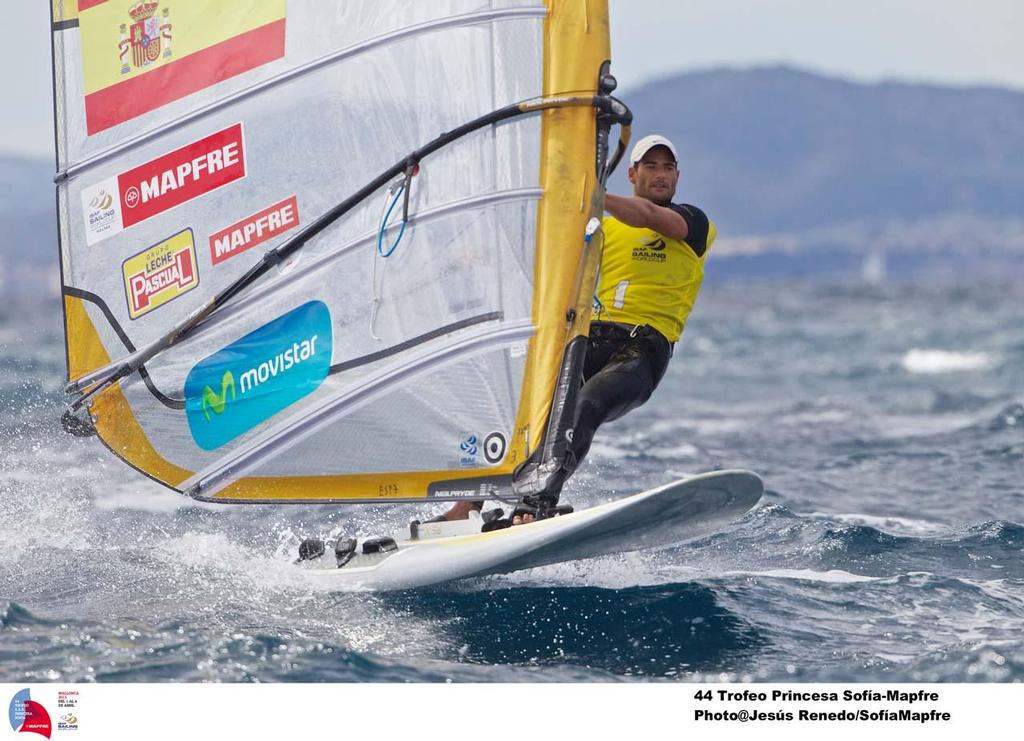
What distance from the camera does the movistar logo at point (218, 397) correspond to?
17.8 feet

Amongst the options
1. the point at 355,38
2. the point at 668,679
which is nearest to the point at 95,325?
the point at 355,38

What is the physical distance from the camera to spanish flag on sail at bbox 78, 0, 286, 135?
17.2 ft

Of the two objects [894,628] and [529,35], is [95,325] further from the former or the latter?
[894,628]

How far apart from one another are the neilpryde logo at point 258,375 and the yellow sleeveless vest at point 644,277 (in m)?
1.17

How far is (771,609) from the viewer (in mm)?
5297

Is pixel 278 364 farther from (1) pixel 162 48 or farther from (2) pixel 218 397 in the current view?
(1) pixel 162 48

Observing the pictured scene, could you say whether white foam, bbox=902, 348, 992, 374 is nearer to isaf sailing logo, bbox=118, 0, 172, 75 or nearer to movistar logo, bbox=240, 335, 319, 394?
movistar logo, bbox=240, 335, 319, 394

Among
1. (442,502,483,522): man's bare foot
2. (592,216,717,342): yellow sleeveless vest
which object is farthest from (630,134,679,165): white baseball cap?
(442,502,483,522): man's bare foot

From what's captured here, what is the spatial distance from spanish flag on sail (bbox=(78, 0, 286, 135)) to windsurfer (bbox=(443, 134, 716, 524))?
5.13ft

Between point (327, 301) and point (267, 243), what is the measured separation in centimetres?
34

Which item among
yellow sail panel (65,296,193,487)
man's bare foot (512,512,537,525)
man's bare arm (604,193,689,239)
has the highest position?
man's bare arm (604,193,689,239)
